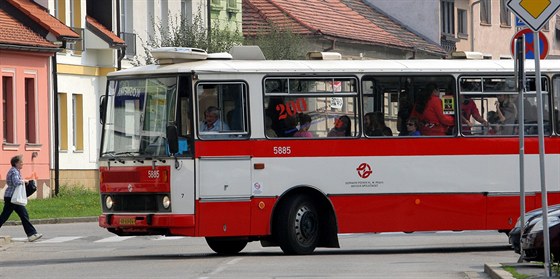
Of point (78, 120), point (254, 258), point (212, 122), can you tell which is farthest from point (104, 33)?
point (254, 258)

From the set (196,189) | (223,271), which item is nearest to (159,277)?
(223,271)

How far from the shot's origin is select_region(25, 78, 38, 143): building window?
52188 mm

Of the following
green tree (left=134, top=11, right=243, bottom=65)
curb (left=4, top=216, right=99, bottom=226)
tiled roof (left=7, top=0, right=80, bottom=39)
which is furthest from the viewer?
green tree (left=134, top=11, right=243, bottom=65)

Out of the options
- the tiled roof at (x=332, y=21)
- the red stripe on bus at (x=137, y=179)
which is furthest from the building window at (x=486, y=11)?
the red stripe on bus at (x=137, y=179)

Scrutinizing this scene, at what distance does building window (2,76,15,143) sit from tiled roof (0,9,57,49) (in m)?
1.23

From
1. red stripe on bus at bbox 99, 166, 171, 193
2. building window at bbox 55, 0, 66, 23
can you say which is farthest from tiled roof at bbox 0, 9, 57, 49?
red stripe on bus at bbox 99, 166, 171, 193

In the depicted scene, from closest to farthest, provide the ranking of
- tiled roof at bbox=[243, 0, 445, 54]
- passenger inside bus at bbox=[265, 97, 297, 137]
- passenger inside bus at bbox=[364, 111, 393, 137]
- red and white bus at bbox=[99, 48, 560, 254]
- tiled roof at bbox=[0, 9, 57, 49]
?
1. red and white bus at bbox=[99, 48, 560, 254]
2. passenger inside bus at bbox=[265, 97, 297, 137]
3. passenger inside bus at bbox=[364, 111, 393, 137]
4. tiled roof at bbox=[0, 9, 57, 49]
5. tiled roof at bbox=[243, 0, 445, 54]

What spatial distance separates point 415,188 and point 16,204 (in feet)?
34.5

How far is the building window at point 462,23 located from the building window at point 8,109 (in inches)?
1648

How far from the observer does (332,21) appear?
2977 inches

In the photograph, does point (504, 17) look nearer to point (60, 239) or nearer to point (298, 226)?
point (60, 239)

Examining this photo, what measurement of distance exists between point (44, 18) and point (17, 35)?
1.38 m

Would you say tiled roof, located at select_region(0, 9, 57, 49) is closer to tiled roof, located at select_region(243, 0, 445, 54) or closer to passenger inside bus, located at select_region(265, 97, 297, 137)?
tiled roof, located at select_region(243, 0, 445, 54)

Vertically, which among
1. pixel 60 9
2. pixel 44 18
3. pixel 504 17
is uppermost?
pixel 504 17
